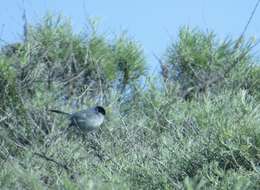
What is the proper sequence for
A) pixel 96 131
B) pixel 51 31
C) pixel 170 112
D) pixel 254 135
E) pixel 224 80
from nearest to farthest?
pixel 254 135 → pixel 170 112 → pixel 96 131 → pixel 224 80 → pixel 51 31

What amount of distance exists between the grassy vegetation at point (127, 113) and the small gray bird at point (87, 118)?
10cm

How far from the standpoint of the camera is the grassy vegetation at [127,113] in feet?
15.9

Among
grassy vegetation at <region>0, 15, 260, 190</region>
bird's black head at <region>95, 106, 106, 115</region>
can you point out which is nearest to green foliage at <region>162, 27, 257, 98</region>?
grassy vegetation at <region>0, 15, 260, 190</region>

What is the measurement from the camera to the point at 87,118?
272 inches

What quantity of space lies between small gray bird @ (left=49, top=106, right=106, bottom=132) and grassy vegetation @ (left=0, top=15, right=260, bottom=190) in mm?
101

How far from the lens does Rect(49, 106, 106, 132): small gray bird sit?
6.88 m

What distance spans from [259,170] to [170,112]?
2.33 metres

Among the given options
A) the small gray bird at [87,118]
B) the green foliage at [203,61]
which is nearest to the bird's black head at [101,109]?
the small gray bird at [87,118]

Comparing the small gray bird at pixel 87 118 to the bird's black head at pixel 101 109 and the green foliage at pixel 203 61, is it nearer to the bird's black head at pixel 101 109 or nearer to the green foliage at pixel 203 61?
the bird's black head at pixel 101 109

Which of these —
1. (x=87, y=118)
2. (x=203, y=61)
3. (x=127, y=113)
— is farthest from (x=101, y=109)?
(x=203, y=61)

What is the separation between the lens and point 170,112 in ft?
22.1

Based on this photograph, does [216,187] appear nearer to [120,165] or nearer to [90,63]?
[120,165]

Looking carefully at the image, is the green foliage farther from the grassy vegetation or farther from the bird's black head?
the bird's black head

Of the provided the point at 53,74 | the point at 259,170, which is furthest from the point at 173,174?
the point at 53,74
